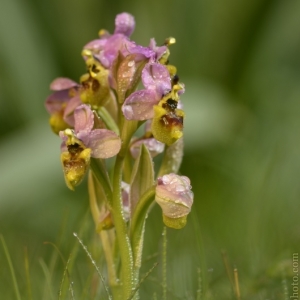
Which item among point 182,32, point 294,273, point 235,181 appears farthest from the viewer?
point 182,32

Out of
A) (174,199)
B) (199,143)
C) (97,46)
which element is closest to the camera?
(174,199)

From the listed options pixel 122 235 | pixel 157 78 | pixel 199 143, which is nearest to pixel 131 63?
pixel 157 78

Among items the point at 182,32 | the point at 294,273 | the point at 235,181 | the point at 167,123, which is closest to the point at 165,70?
the point at 167,123

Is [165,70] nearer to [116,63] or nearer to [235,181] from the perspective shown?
[116,63]

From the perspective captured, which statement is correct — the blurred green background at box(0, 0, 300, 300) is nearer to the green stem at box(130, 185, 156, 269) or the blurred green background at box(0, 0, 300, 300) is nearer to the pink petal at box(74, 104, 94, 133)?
the green stem at box(130, 185, 156, 269)

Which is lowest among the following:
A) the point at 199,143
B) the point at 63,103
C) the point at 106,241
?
the point at 199,143

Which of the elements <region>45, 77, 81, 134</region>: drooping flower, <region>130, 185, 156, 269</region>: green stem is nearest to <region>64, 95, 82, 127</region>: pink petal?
<region>45, 77, 81, 134</region>: drooping flower

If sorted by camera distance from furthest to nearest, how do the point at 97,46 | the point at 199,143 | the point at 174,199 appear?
the point at 199,143, the point at 97,46, the point at 174,199

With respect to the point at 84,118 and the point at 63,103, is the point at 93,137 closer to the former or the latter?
the point at 84,118
